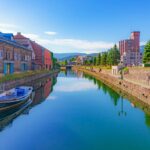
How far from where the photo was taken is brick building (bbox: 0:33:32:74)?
140ft

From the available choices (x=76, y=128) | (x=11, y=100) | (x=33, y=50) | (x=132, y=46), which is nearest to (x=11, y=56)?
(x=33, y=50)

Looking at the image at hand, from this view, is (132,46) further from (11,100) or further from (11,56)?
(11,100)

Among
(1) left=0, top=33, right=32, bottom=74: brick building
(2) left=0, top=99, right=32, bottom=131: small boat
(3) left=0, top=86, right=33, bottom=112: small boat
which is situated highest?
(1) left=0, top=33, right=32, bottom=74: brick building

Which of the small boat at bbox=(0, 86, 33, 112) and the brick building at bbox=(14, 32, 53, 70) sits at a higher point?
the brick building at bbox=(14, 32, 53, 70)

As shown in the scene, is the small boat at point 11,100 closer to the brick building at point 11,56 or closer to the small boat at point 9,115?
the small boat at point 9,115

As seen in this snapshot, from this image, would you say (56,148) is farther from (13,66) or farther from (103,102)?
(13,66)

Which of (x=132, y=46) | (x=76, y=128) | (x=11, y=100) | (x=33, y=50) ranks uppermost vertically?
(x=132, y=46)

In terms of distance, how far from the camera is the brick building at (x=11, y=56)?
42.8 m

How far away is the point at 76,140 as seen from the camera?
15898mm

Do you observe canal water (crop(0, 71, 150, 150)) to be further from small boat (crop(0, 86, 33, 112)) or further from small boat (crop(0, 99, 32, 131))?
small boat (crop(0, 86, 33, 112))

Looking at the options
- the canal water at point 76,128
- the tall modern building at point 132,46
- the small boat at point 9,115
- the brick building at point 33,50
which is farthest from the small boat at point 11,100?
the tall modern building at point 132,46

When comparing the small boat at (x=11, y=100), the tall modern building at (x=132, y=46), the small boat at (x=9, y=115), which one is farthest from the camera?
the tall modern building at (x=132, y=46)

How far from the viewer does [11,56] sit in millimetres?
48500

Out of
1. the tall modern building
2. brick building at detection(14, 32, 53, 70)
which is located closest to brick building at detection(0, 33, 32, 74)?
brick building at detection(14, 32, 53, 70)
